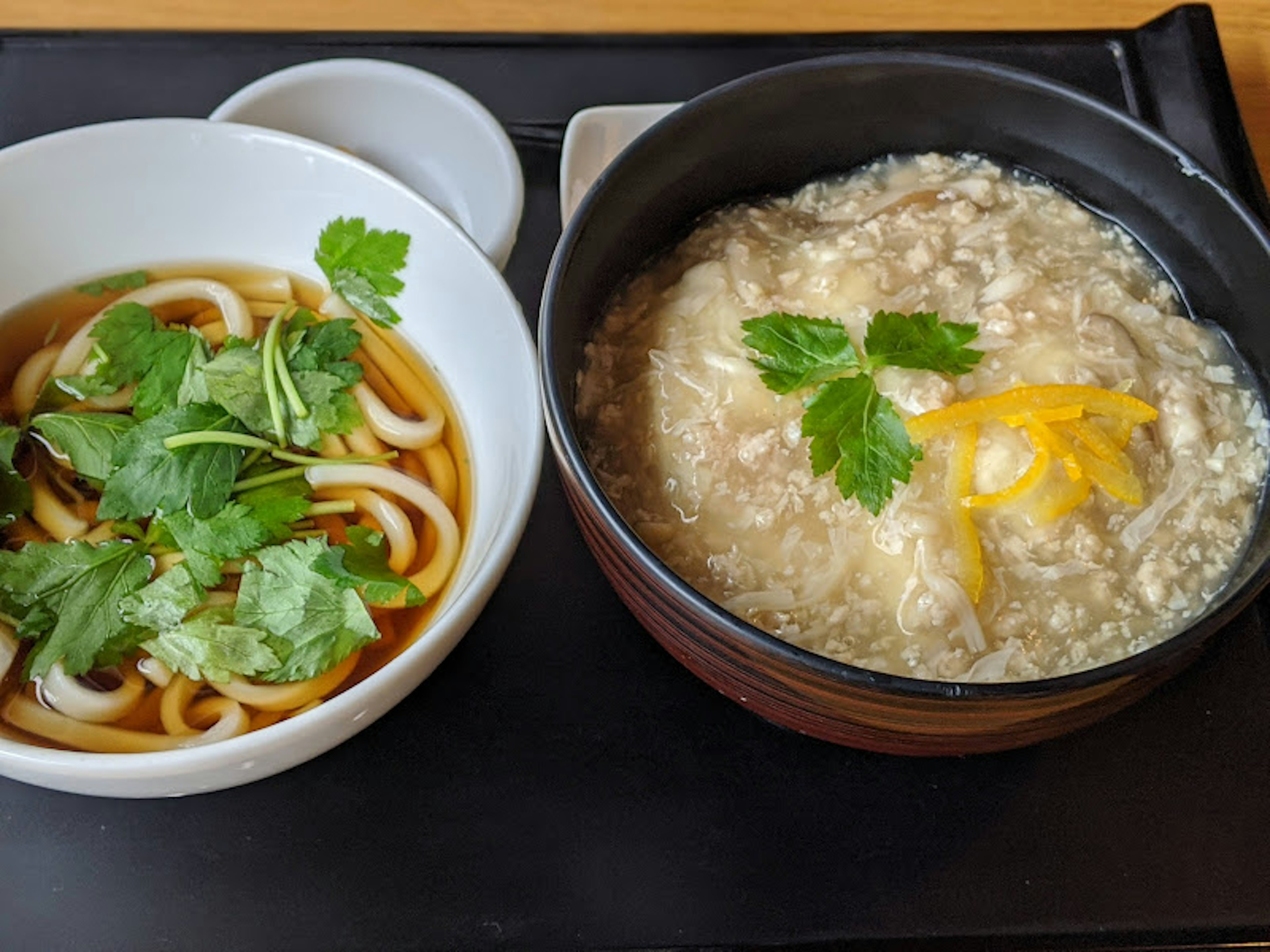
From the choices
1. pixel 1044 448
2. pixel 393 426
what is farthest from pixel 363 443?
pixel 1044 448

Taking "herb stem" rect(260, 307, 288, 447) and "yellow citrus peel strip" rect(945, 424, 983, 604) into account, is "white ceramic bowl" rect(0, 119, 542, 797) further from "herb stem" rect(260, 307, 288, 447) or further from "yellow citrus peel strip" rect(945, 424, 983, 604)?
"yellow citrus peel strip" rect(945, 424, 983, 604)

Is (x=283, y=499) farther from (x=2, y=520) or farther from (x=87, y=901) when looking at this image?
(x=87, y=901)

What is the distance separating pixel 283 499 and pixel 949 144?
793 millimetres

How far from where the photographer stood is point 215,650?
3.71ft

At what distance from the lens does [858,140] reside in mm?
1295

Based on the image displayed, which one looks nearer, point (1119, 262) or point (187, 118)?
point (1119, 262)

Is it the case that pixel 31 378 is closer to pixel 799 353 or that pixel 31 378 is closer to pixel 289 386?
→ pixel 289 386

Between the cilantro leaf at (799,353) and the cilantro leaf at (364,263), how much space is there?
1.37 ft

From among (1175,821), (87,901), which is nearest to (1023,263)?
(1175,821)

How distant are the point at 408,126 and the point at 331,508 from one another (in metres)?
0.56

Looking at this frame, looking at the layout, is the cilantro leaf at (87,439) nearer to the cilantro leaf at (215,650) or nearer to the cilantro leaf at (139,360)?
the cilantro leaf at (139,360)

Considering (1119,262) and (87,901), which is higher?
(1119,262)

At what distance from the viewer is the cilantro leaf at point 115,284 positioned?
137cm

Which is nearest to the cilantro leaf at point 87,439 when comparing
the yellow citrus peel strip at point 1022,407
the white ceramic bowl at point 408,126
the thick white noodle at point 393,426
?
the thick white noodle at point 393,426
